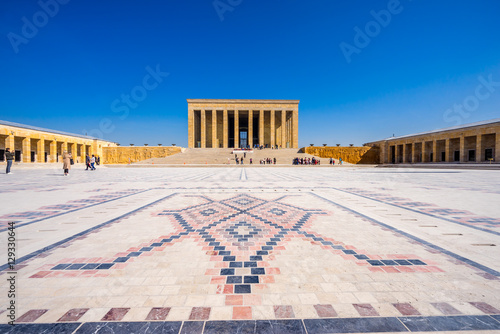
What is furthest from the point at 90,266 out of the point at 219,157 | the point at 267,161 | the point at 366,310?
the point at 219,157

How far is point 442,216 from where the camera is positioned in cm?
404

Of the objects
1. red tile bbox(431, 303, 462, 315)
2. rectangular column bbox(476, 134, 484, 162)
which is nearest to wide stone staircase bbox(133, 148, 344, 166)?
rectangular column bbox(476, 134, 484, 162)

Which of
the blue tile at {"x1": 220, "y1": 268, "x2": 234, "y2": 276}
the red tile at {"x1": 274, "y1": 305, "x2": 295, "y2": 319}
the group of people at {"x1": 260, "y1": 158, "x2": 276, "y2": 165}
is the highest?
the group of people at {"x1": 260, "y1": 158, "x2": 276, "y2": 165}

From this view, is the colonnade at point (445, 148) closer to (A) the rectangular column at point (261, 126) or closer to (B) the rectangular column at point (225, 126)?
(A) the rectangular column at point (261, 126)

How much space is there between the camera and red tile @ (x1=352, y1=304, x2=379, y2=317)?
5.16 feet

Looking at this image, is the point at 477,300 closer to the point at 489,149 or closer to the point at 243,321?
the point at 243,321

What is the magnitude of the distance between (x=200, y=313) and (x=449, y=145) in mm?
40609

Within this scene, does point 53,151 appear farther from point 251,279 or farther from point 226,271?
point 251,279

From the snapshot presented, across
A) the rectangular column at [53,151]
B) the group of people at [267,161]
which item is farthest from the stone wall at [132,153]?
the group of people at [267,161]

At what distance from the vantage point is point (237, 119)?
4453 centimetres

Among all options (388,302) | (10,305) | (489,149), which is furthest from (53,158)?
(489,149)

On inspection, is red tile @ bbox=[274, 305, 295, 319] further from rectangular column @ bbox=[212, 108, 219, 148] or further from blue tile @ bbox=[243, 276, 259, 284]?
rectangular column @ bbox=[212, 108, 219, 148]

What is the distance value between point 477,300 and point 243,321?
6.09 ft

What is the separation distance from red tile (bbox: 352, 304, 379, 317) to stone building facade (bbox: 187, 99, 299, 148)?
42.9m
